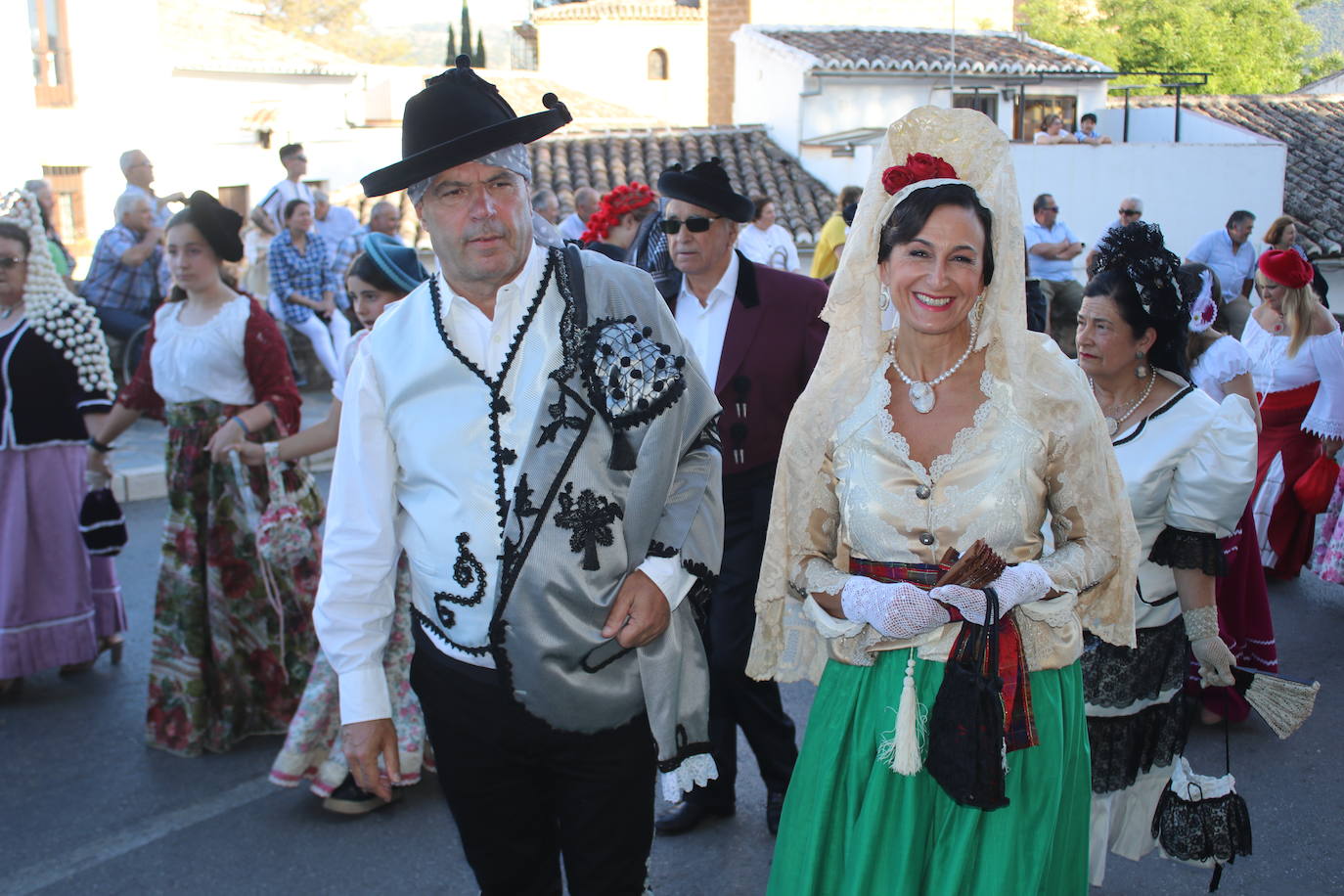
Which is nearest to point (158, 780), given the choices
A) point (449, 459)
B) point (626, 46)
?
point (449, 459)

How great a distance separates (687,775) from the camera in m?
2.51

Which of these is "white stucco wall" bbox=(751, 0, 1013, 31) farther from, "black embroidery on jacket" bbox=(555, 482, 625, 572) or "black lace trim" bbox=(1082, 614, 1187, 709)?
"black embroidery on jacket" bbox=(555, 482, 625, 572)

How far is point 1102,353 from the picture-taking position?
11.9 ft

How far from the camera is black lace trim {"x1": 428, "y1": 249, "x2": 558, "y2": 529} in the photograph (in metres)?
2.42

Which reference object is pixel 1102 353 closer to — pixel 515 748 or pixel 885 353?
pixel 885 353

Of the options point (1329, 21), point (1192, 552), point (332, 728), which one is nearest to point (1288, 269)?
point (1192, 552)

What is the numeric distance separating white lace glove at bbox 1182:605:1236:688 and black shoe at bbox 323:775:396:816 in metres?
2.76

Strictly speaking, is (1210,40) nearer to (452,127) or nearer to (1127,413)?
(1127,413)

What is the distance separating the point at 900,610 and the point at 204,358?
3236mm

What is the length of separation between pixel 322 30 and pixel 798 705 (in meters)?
65.2

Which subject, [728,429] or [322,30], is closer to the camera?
[728,429]

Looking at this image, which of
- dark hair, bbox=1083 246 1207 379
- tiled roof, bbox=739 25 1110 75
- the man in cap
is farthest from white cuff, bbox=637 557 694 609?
tiled roof, bbox=739 25 1110 75

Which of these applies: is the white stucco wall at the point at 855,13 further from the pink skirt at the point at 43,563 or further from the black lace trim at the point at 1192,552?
the black lace trim at the point at 1192,552

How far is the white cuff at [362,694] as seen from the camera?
8.29 ft
